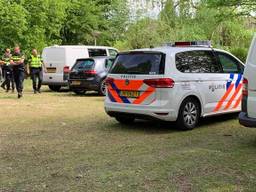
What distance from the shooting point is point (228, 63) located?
10641mm

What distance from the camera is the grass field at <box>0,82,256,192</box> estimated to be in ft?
19.5

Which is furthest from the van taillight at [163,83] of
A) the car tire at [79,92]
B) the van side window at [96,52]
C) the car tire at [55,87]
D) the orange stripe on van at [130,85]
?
the car tire at [55,87]

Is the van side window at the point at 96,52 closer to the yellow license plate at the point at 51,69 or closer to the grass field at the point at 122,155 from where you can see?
the yellow license plate at the point at 51,69

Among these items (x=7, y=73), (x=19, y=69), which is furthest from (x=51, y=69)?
(x=19, y=69)

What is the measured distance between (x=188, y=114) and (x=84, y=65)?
8735 mm

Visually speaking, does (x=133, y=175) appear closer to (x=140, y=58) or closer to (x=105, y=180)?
(x=105, y=180)

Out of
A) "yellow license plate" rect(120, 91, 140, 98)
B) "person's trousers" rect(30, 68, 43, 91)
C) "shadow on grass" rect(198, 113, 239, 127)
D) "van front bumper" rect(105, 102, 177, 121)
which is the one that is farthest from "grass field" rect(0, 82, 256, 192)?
"person's trousers" rect(30, 68, 43, 91)

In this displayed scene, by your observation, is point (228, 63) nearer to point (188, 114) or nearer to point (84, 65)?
point (188, 114)

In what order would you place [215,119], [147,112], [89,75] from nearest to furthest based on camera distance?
[147,112], [215,119], [89,75]

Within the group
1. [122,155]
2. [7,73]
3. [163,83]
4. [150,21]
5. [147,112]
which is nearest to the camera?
[122,155]

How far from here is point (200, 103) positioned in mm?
9789

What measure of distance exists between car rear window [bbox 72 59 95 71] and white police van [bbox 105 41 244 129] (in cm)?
724

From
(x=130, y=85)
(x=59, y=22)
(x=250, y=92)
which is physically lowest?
(x=130, y=85)

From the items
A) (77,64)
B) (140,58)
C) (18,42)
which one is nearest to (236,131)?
(140,58)
